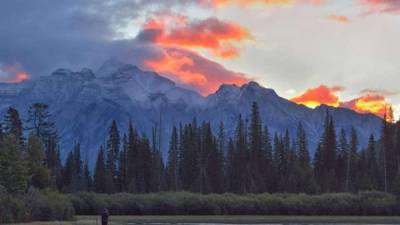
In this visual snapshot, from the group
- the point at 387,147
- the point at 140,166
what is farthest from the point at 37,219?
the point at 387,147

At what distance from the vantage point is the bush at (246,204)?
88.6 metres

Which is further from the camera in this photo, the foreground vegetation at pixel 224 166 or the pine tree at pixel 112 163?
the pine tree at pixel 112 163

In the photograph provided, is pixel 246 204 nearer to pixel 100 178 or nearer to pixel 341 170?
pixel 100 178

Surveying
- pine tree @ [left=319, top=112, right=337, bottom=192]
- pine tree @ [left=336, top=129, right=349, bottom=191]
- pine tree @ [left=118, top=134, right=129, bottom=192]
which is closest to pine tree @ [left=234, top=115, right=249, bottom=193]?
pine tree @ [left=319, top=112, right=337, bottom=192]

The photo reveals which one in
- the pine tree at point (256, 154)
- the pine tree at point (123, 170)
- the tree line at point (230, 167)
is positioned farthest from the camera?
the pine tree at point (123, 170)

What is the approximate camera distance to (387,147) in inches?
5472

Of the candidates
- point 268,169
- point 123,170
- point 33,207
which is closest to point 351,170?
point 268,169

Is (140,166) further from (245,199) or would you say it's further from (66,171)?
(245,199)

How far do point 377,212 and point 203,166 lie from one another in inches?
2036

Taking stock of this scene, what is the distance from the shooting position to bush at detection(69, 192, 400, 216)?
88625 mm

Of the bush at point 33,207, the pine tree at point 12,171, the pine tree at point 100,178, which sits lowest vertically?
the bush at point 33,207

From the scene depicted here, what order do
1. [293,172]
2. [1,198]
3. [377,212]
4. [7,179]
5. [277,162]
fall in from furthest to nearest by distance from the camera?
[277,162] → [293,172] → [377,212] → [7,179] → [1,198]

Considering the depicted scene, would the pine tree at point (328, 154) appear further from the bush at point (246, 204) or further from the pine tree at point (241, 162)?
the bush at point (246, 204)

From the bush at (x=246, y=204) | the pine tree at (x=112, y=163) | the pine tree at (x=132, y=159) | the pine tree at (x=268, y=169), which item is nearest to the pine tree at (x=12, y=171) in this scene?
the bush at (x=246, y=204)
